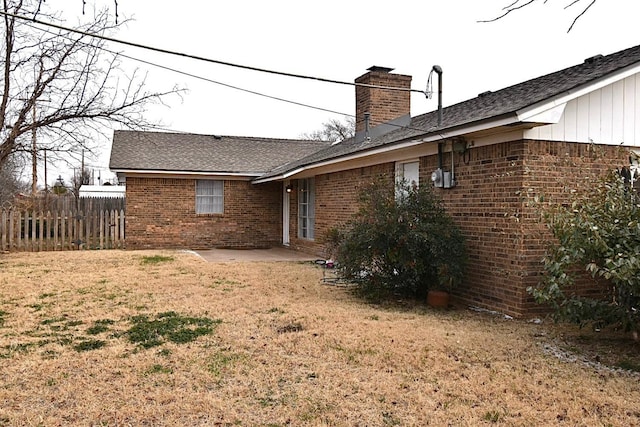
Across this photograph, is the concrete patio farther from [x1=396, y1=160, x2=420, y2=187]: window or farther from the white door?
[x1=396, y1=160, x2=420, y2=187]: window

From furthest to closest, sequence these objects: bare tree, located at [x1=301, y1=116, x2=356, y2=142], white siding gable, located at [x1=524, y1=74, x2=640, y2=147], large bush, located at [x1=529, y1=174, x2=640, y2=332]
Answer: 1. bare tree, located at [x1=301, y1=116, x2=356, y2=142]
2. white siding gable, located at [x1=524, y1=74, x2=640, y2=147]
3. large bush, located at [x1=529, y1=174, x2=640, y2=332]

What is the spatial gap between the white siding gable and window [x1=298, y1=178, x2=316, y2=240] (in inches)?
355

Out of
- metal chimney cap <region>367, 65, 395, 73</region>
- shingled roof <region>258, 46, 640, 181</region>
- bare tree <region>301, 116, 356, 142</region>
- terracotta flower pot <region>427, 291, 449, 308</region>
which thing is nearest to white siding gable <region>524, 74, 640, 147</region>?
shingled roof <region>258, 46, 640, 181</region>

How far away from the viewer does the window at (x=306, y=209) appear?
15992 millimetres

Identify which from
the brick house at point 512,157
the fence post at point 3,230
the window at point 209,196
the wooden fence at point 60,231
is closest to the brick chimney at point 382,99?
the brick house at point 512,157

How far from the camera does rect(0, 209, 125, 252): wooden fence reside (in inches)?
650

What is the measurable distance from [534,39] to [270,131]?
49474 millimetres

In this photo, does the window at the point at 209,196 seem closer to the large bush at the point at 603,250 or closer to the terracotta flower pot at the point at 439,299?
the terracotta flower pot at the point at 439,299

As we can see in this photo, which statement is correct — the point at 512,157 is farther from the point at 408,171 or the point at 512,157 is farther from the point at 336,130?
the point at 336,130

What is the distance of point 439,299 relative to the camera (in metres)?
7.94

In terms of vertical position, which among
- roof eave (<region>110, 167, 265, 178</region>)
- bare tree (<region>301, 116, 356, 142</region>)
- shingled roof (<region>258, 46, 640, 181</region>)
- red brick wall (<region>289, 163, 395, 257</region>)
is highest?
bare tree (<region>301, 116, 356, 142</region>)

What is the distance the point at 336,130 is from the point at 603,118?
148 feet

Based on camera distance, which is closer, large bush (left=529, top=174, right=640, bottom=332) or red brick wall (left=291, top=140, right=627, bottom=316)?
large bush (left=529, top=174, right=640, bottom=332)

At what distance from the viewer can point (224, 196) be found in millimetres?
18766
